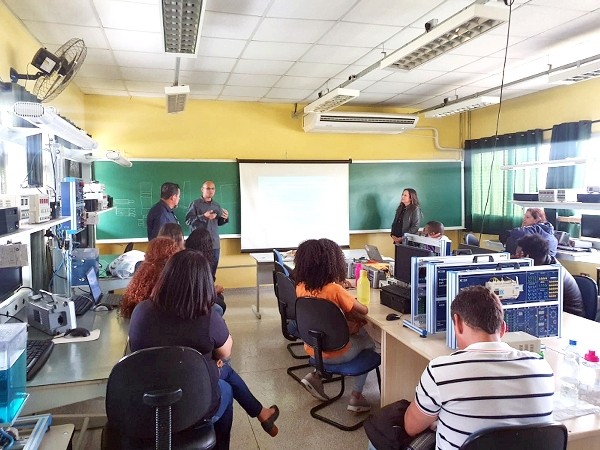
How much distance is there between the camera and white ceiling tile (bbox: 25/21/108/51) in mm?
3402

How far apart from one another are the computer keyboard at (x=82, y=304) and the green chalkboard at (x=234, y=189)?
284 centimetres

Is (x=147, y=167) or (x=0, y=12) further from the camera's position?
(x=147, y=167)

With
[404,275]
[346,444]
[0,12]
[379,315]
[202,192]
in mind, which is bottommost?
[346,444]

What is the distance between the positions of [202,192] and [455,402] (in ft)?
16.3

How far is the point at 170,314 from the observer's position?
1.92 meters

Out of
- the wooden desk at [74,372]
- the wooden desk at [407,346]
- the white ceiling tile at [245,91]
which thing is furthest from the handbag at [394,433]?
the white ceiling tile at [245,91]

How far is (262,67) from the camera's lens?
456 cm

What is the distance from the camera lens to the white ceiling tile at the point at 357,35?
350cm

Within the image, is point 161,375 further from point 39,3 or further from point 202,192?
point 202,192

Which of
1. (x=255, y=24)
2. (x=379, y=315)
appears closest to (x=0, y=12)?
(x=255, y=24)

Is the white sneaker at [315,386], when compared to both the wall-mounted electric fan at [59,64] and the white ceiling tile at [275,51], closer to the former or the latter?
the wall-mounted electric fan at [59,64]

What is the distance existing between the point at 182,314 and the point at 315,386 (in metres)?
1.64

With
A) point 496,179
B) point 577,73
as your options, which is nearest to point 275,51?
point 577,73

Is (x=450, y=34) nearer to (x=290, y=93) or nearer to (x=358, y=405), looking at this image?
(x=358, y=405)
